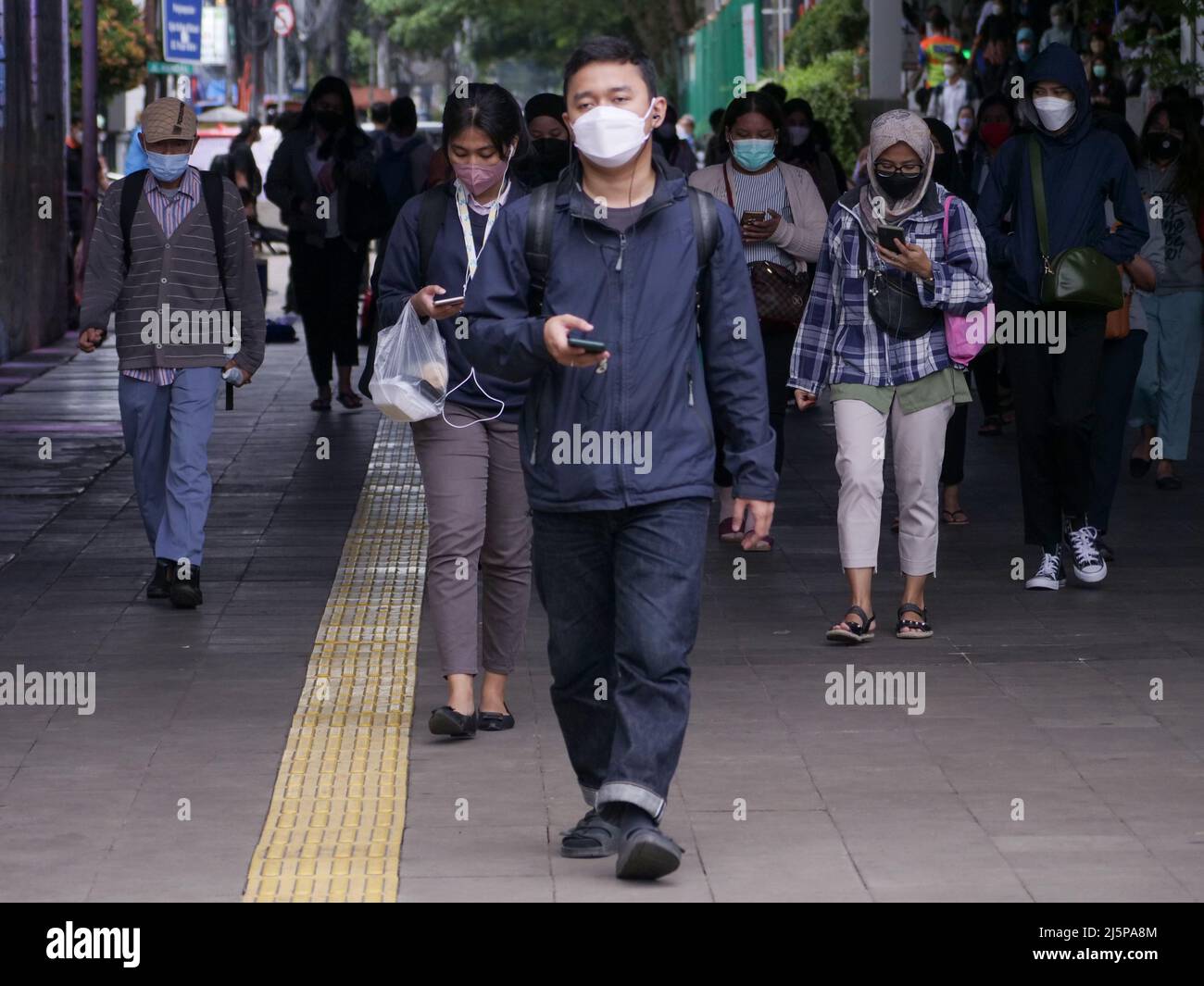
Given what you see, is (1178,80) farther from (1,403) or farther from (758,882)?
(758,882)

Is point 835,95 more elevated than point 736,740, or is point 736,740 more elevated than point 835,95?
point 835,95

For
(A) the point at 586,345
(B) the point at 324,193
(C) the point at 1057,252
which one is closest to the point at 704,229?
(A) the point at 586,345

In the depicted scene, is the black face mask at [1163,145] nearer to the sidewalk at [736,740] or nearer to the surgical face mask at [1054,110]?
the sidewalk at [736,740]

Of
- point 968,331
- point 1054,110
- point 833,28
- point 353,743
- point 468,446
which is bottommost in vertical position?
point 353,743

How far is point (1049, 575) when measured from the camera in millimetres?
8961

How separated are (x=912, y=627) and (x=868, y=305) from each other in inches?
42.6

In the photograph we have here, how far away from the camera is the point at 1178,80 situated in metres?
14.9

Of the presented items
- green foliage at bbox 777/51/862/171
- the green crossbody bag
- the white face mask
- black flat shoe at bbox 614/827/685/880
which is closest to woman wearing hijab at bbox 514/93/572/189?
the green crossbody bag

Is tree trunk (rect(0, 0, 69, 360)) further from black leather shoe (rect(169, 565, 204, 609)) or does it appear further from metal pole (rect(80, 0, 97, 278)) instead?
black leather shoe (rect(169, 565, 204, 609))

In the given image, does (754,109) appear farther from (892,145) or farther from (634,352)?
(634,352)

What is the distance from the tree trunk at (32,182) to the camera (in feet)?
61.2

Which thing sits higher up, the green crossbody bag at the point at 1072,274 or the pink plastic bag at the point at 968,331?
the green crossbody bag at the point at 1072,274

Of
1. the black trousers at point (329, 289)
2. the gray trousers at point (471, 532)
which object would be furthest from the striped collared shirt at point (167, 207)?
the black trousers at point (329, 289)

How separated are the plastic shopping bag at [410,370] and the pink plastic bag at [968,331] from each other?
84.4 inches
